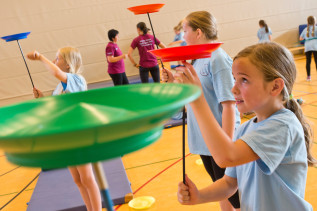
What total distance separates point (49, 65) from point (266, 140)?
179cm

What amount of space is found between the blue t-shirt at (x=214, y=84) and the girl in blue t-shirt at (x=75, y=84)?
2.45ft

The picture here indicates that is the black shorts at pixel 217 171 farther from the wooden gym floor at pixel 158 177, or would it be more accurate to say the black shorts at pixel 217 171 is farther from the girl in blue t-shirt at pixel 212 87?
the wooden gym floor at pixel 158 177

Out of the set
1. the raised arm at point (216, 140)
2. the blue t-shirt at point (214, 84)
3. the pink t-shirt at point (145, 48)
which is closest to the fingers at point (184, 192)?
the raised arm at point (216, 140)

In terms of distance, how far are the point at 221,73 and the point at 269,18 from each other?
948cm

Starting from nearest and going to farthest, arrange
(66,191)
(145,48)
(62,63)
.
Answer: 1. (62,63)
2. (66,191)
3. (145,48)

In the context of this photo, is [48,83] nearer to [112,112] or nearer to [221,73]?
[221,73]

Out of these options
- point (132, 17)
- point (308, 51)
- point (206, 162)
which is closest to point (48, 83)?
point (132, 17)

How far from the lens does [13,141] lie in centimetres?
36

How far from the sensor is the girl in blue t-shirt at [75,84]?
2222mm

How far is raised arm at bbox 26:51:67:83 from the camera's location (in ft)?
7.49

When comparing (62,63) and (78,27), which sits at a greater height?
(78,27)

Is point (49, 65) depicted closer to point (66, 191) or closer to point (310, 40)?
point (66, 191)

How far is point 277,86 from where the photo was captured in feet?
3.90

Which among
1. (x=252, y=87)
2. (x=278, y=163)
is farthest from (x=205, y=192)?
(x=252, y=87)
